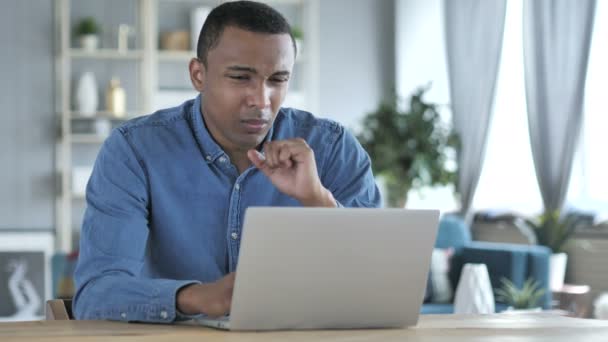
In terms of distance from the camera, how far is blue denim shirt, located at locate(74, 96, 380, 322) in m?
1.92

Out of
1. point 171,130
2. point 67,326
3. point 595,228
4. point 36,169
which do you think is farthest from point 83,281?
point 36,169

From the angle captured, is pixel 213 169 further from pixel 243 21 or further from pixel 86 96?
pixel 86 96

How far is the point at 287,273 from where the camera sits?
59.2 inches

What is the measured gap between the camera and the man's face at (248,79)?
2.01m

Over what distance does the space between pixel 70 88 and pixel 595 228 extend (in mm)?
4003

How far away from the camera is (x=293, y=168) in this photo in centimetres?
189

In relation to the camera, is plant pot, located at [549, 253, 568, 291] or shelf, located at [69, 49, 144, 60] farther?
shelf, located at [69, 49, 144, 60]

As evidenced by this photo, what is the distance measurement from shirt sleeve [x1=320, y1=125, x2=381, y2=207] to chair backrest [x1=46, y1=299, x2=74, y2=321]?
60 centimetres

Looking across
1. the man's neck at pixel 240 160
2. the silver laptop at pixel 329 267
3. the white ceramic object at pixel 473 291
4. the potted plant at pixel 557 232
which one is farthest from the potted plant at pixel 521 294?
the silver laptop at pixel 329 267

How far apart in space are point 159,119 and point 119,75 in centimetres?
597

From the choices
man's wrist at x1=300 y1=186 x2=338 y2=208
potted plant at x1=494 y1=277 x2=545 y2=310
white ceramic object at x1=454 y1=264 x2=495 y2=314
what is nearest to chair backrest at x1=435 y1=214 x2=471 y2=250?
potted plant at x1=494 y1=277 x2=545 y2=310

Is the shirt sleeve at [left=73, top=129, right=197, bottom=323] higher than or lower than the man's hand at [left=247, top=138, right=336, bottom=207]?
lower

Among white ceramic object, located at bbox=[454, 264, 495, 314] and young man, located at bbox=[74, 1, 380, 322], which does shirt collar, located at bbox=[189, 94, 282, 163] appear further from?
white ceramic object, located at bbox=[454, 264, 495, 314]

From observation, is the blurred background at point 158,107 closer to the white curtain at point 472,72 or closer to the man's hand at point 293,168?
the white curtain at point 472,72
